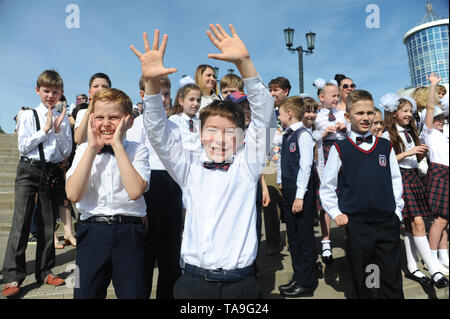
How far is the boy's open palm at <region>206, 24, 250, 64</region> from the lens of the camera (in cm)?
145

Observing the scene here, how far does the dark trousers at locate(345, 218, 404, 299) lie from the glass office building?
3.48 ft

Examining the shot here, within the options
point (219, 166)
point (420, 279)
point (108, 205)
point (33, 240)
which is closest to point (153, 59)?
point (219, 166)

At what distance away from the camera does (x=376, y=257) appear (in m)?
2.21

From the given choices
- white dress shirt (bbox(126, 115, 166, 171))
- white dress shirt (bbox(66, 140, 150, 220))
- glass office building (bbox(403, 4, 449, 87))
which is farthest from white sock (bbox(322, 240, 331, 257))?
white dress shirt (bbox(66, 140, 150, 220))

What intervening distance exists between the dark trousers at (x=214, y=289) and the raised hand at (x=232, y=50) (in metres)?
1.04

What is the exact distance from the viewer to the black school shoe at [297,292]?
2797 mm

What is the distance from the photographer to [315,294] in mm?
2885

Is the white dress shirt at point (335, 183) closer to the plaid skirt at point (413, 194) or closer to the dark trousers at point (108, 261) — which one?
the plaid skirt at point (413, 194)

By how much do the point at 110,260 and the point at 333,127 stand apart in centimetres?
284

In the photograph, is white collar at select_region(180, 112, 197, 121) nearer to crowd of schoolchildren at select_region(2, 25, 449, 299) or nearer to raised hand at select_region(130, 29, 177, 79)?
crowd of schoolchildren at select_region(2, 25, 449, 299)

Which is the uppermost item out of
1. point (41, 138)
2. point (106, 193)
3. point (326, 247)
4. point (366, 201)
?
point (41, 138)

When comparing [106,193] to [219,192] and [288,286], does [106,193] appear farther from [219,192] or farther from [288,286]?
[288,286]

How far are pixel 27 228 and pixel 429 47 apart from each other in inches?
135
